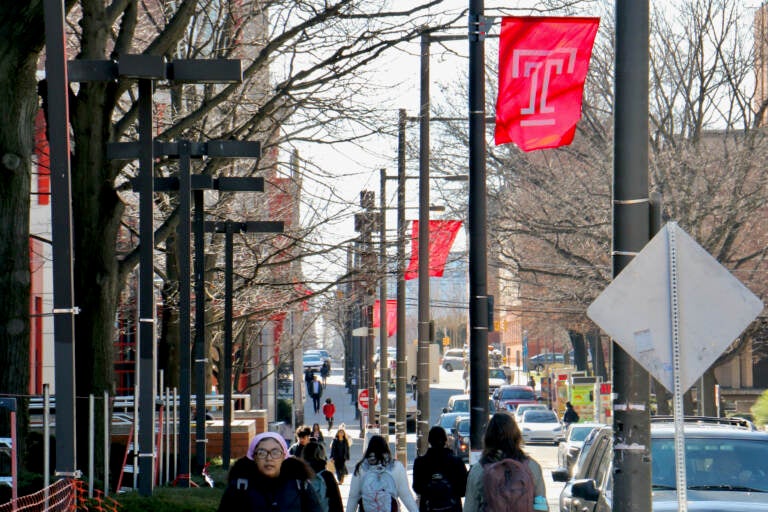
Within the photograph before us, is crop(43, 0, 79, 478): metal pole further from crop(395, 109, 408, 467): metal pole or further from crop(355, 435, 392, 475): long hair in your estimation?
crop(395, 109, 408, 467): metal pole

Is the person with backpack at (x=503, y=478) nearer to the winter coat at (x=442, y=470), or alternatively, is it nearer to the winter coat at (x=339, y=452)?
the winter coat at (x=442, y=470)

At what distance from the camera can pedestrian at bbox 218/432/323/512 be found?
23.4ft

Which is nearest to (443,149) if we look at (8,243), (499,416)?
(8,243)

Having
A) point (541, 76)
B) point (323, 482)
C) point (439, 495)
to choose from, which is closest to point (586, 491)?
point (439, 495)

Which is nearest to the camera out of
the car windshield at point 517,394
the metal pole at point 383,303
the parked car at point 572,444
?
the metal pole at point 383,303

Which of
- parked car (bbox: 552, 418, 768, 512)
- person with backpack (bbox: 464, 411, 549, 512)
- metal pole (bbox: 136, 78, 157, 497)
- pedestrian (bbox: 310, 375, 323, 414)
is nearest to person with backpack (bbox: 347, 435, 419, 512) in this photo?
parked car (bbox: 552, 418, 768, 512)

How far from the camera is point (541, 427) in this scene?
48.5 meters

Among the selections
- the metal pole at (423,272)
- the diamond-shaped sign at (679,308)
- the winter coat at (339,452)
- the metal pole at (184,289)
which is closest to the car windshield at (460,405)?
the winter coat at (339,452)

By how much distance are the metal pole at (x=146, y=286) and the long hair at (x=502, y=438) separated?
5242 millimetres

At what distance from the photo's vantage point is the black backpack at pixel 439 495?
11.0 metres

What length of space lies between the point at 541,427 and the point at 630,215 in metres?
40.8

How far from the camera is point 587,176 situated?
36.2m

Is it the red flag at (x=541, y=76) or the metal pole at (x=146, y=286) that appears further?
the red flag at (x=541, y=76)

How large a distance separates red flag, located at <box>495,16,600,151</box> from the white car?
112 feet
